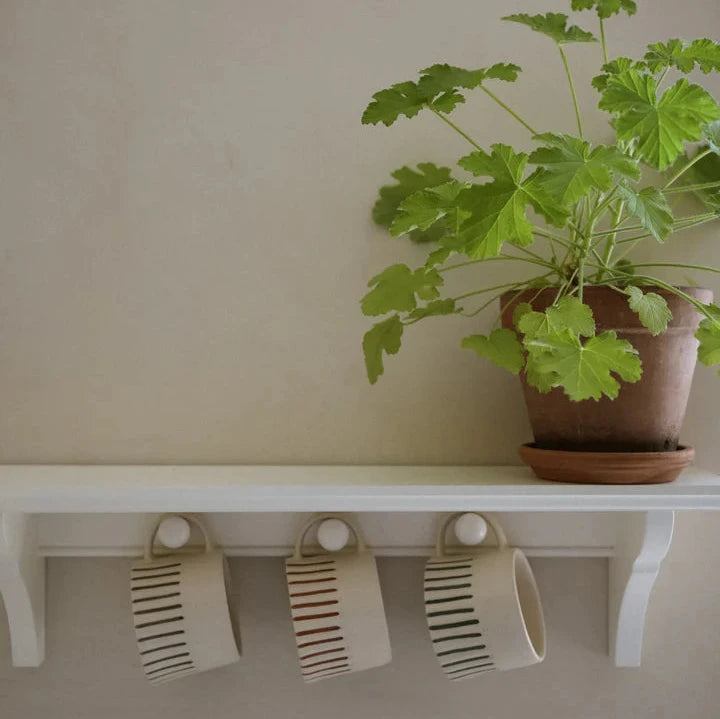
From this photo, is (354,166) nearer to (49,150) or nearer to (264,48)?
(264,48)

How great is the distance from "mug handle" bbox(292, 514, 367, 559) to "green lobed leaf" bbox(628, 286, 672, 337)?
408 millimetres

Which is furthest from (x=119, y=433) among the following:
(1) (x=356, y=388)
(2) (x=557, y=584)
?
(2) (x=557, y=584)

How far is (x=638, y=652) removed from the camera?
101 centimetres

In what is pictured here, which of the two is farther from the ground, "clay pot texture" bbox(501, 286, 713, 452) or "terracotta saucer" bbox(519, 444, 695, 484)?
"clay pot texture" bbox(501, 286, 713, 452)

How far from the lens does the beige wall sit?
1057mm

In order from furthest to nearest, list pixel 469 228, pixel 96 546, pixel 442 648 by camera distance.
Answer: pixel 96 546 < pixel 442 648 < pixel 469 228

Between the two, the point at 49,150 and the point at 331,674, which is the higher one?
the point at 49,150

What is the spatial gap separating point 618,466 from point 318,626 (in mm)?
344

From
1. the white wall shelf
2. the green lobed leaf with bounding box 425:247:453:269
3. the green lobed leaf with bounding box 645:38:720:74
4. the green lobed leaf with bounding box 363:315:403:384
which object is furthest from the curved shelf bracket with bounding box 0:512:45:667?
the green lobed leaf with bounding box 645:38:720:74

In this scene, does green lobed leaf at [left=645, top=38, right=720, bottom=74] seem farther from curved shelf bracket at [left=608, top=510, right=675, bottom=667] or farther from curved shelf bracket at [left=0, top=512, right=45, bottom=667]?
curved shelf bracket at [left=0, top=512, right=45, bottom=667]

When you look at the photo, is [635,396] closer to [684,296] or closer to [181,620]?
[684,296]

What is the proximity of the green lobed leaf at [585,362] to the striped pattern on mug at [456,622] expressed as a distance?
286 mm

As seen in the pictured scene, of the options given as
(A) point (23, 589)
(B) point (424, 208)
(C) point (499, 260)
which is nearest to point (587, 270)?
(C) point (499, 260)

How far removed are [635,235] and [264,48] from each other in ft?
1.59
